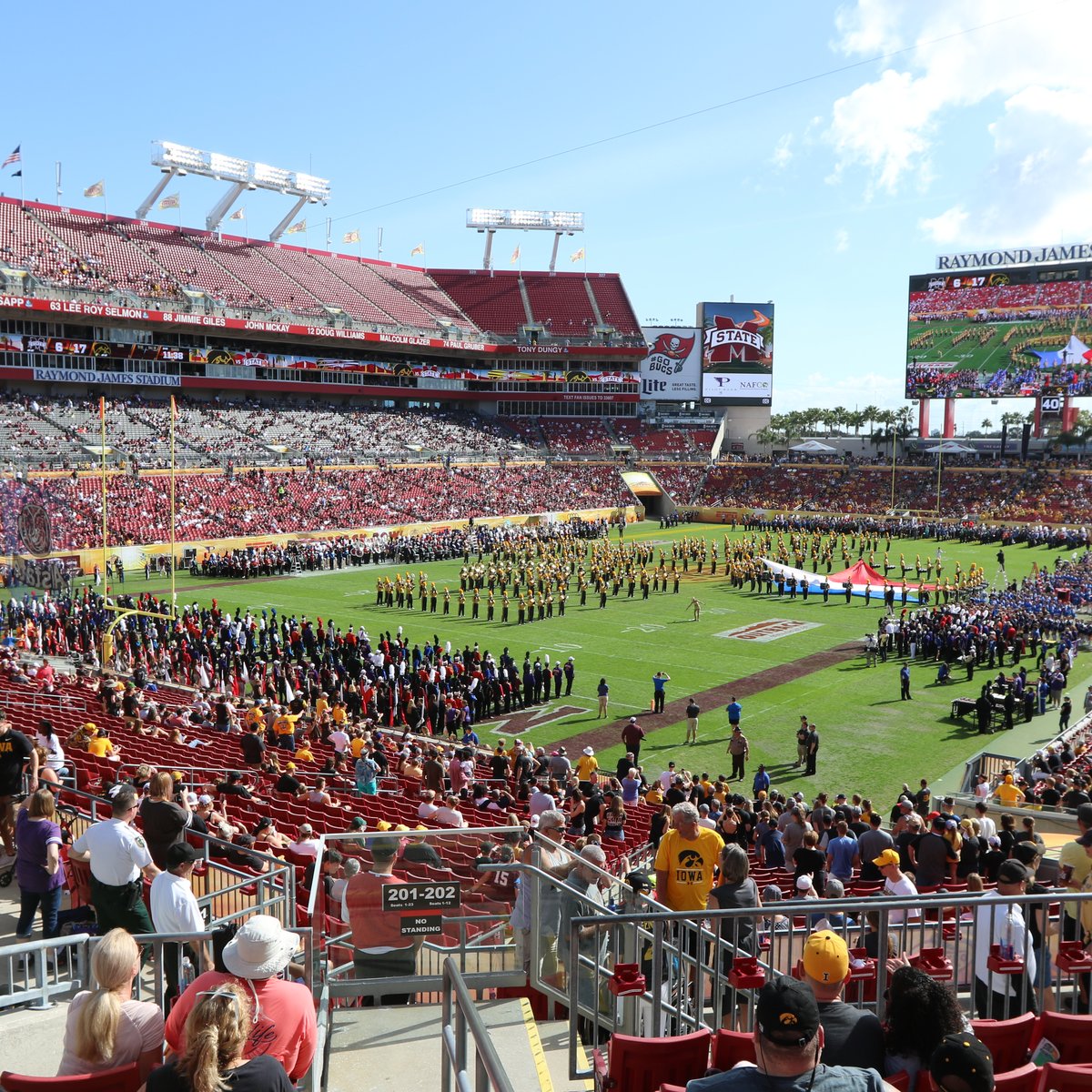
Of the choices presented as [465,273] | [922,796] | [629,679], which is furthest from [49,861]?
[465,273]

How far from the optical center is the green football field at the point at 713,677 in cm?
1930

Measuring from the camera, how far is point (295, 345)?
68.6 meters

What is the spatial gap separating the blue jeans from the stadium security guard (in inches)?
45.4

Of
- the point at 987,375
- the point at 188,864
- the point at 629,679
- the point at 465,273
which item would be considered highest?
the point at 465,273

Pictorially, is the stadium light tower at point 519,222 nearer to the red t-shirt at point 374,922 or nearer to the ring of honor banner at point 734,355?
the ring of honor banner at point 734,355

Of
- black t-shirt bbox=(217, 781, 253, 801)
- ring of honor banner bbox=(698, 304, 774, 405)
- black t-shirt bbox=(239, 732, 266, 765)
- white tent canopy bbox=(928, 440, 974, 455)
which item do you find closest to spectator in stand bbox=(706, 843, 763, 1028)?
black t-shirt bbox=(217, 781, 253, 801)

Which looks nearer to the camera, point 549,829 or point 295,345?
point 549,829

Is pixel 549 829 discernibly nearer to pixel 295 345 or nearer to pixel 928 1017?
pixel 928 1017

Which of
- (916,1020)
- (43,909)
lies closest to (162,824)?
(43,909)

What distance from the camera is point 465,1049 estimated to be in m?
3.67

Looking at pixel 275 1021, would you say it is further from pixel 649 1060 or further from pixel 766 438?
pixel 766 438

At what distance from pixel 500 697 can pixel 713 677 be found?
19.5 ft

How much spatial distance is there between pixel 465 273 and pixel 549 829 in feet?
285

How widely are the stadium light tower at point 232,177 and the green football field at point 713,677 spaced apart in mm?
38218
